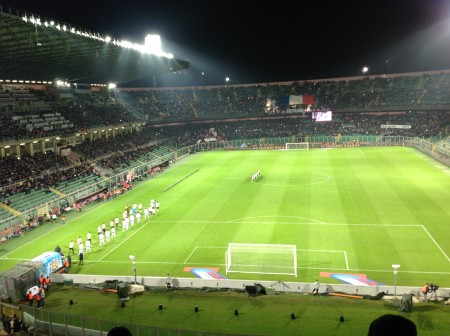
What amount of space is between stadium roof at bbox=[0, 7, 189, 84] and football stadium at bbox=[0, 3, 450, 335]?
0.95 feet

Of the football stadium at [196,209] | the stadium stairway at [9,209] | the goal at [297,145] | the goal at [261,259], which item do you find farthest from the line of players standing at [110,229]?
the goal at [297,145]

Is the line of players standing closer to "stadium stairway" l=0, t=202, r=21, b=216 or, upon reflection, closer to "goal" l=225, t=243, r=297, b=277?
"goal" l=225, t=243, r=297, b=277

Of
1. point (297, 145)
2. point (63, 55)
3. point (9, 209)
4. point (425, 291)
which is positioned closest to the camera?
point (425, 291)

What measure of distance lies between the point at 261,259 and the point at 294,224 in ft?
22.6

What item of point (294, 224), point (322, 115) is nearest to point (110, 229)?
point (294, 224)

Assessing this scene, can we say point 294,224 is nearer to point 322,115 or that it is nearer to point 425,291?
point 425,291

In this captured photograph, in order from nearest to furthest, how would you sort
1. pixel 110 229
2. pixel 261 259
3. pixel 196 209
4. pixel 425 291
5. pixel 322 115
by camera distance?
pixel 425 291
pixel 261 259
pixel 110 229
pixel 196 209
pixel 322 115

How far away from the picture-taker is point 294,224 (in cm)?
3023

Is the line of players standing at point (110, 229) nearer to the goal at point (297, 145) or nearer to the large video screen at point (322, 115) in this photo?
the goal at point (297, 145)

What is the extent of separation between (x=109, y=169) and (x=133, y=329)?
4204 cm

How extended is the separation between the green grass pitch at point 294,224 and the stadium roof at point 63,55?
52.0ft

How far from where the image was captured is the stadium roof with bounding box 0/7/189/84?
116 ft

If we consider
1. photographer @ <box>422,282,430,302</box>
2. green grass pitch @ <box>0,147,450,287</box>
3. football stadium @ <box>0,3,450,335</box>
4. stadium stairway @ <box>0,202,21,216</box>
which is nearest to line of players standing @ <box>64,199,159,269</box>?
football stadium @ <box>0,3,450,335</box>

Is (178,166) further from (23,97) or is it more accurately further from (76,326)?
(76,326)
